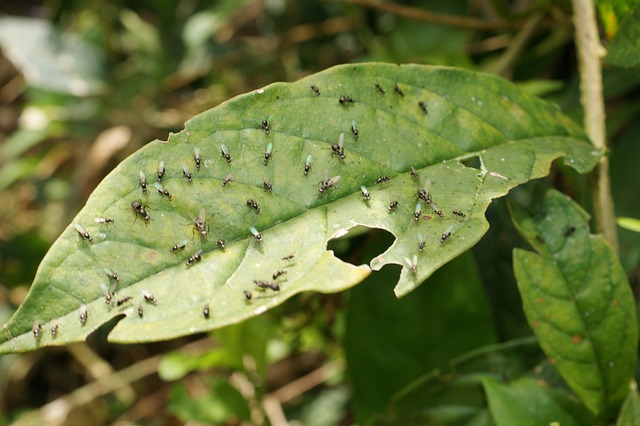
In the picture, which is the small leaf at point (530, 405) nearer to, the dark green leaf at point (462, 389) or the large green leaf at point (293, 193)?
the dark green leaf at point (462, 389)

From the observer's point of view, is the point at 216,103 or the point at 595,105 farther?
the point at 216,103

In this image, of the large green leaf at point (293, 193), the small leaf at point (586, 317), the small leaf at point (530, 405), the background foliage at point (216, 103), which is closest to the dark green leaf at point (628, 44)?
the background foliage at point (216, 103)

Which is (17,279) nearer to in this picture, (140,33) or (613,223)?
(140,33)

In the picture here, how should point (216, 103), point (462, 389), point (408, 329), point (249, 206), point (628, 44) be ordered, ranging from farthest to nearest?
point (216, 103)
point (408, 329)
point (462, 389)
point (628, 44)
point (249, 206)

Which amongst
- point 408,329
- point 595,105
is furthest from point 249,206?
point 595,105

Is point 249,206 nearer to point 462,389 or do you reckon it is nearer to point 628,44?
point 462,389

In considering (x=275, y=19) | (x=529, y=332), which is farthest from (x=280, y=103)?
(x=275, y=19)

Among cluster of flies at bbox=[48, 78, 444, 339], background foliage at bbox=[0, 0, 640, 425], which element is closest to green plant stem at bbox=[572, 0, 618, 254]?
background foliage at bbox=[0, 0, 640, 425]
